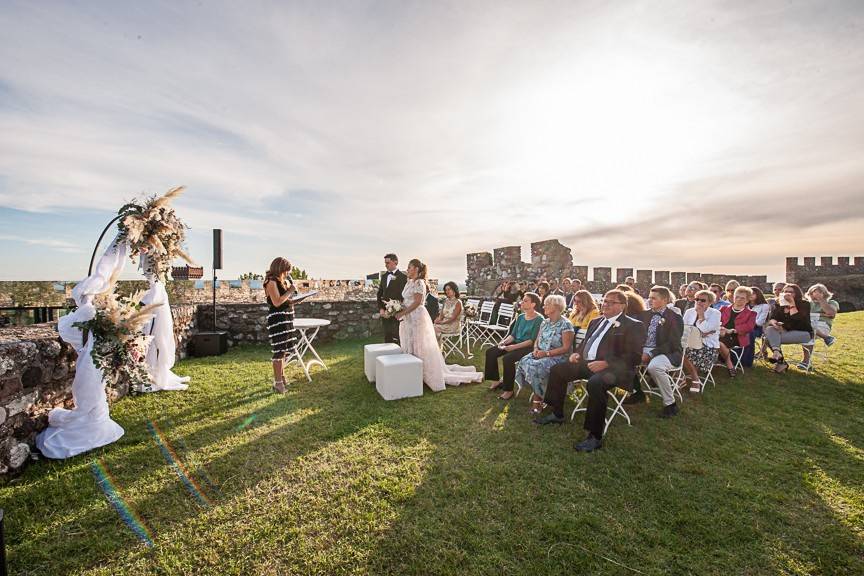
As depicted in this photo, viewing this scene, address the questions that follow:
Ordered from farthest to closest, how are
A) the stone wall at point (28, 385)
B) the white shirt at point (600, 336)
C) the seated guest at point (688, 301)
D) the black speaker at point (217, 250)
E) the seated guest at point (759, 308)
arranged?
the black speaker at point (217, 250), the seated guest at point (688, 301), the seated guest at point (759, 308), the white shirt at point (600, 336), the stone wall at point (28, 385)

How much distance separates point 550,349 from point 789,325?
5.08 m

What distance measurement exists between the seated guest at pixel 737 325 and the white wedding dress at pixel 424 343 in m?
4.13

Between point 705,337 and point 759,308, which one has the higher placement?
point 759,308

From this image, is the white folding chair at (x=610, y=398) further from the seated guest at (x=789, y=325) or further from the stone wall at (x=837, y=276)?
the stone wall at (x=837, y=276)

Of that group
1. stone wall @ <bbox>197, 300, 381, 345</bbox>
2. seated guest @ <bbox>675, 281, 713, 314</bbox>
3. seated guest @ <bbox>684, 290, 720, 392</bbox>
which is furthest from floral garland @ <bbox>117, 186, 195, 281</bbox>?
seated guest @ <bbox>675, 281, 713, 314</bbox>

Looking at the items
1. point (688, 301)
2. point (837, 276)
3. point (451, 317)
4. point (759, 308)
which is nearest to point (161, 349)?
point (451, 317)

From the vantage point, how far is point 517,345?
5.21 meters

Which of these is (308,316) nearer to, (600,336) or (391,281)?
(391,281)

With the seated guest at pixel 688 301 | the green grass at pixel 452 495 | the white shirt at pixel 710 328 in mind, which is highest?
the seated guest at pixel 688 301

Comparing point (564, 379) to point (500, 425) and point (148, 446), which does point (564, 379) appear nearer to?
point (500, 425)

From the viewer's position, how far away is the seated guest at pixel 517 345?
5.16m

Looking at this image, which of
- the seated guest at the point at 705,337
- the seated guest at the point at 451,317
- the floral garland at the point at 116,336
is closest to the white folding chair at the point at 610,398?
the seated guest at the point at 705,337

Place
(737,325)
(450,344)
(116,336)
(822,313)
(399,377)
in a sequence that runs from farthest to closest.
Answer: (450,344) → (822,313) → (737,325) → (399,377) → (116,336)

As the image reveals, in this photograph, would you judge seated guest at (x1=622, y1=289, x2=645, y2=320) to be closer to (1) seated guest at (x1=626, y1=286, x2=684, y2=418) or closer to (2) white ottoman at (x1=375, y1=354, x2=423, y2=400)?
(1) seated guest at (x1=626, y1=286, x2=684, y2=418)
